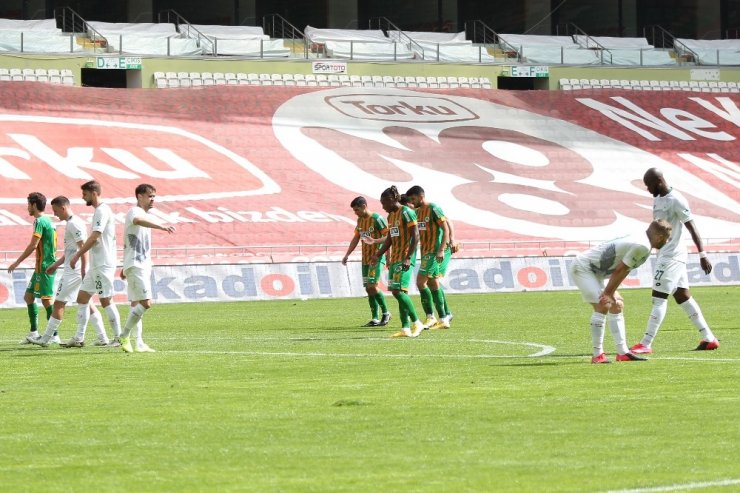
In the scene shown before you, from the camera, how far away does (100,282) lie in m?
17.4

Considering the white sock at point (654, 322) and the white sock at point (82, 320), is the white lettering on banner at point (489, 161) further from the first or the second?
the white sock at point (654, 322)

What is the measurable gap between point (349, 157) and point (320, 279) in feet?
48.4

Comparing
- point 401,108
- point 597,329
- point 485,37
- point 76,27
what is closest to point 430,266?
point 597,329

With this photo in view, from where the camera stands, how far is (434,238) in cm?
2123

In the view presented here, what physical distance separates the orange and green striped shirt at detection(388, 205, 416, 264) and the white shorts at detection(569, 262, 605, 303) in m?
6.13

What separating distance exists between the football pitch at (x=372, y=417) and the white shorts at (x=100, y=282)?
0.75m

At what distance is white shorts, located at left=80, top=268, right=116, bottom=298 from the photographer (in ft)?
57.0

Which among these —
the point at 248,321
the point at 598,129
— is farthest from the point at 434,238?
the point at 598,129

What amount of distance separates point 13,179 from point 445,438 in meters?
35.0

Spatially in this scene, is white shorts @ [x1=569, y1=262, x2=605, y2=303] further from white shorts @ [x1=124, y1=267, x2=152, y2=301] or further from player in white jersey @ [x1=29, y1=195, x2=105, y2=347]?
player in white jersey @ [x1=29, y1=195, x2=105, y2=347]

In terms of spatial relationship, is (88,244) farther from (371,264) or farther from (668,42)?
(668,42)

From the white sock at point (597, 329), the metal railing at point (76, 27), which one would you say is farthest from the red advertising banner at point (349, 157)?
the white sock at point (597, 329)

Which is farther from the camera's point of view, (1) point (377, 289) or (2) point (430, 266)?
(1) point (377, 289)

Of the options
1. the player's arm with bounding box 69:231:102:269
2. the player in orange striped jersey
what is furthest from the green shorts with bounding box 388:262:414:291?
the player's arm with bounding box 69:231:102:269
